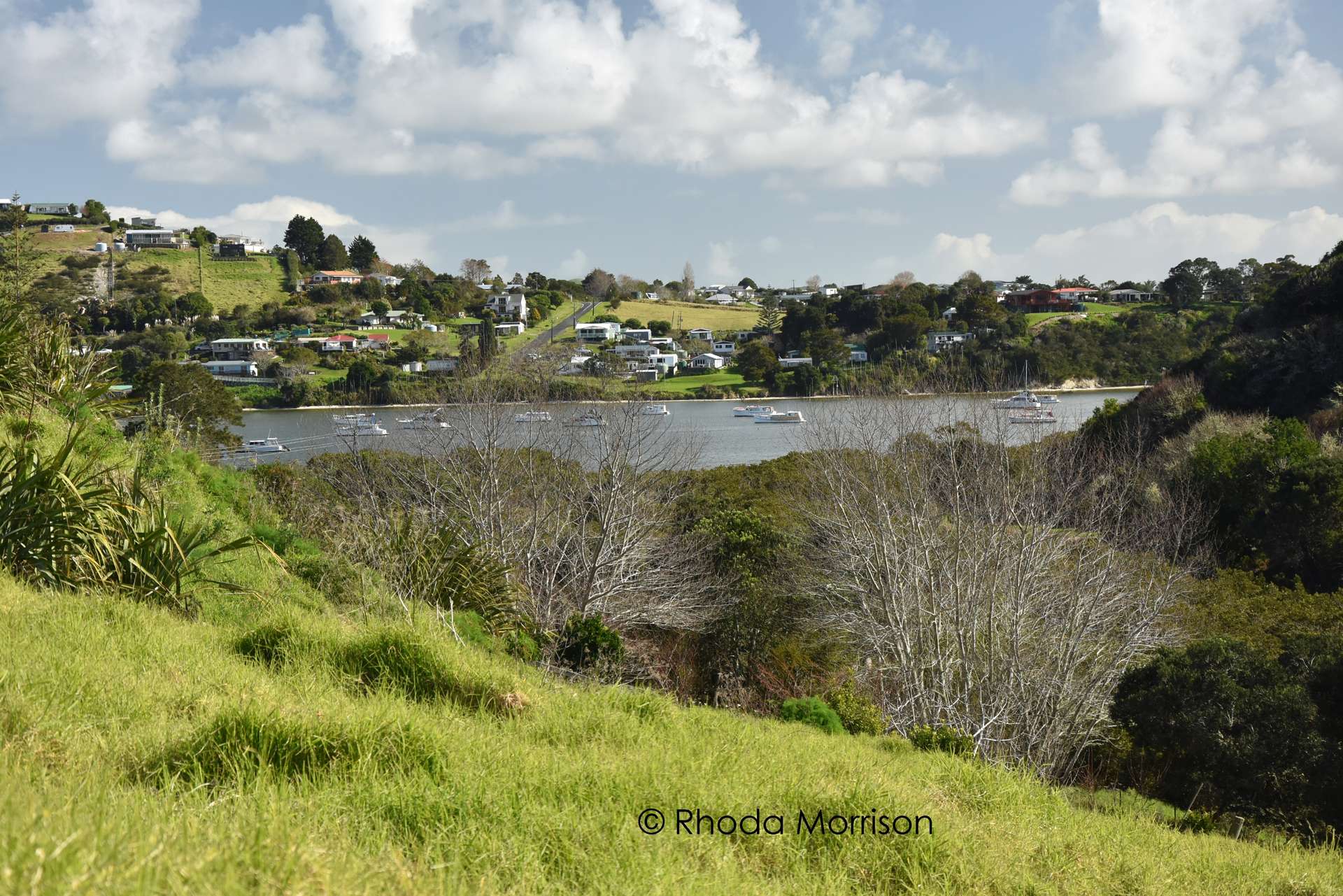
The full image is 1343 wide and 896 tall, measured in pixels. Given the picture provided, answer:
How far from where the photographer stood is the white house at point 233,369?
186 ft

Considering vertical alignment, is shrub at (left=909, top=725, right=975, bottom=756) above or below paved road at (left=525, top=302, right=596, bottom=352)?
below

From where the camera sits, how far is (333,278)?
103 m

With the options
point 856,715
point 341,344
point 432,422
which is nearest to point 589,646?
point 856,715

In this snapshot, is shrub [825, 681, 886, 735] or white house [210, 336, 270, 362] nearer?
shrub [825, 681, 886, 735]

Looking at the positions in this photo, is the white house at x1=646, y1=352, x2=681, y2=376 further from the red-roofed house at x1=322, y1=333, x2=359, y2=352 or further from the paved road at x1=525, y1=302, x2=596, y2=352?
the red-roofed house at x1=322, y1=333, x2=359, y2=352

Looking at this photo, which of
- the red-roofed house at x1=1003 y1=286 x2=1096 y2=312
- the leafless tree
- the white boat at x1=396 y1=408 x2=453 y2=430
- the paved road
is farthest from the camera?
the red-roofed house at x1=1003 y1=286 x2=1096 y2=312

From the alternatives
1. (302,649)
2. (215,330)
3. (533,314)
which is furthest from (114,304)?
(302,649)

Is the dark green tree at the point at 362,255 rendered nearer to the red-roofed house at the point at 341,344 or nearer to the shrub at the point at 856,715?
the red-roofed house at the point at 341,344

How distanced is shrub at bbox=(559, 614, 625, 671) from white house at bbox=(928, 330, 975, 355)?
1701 inches

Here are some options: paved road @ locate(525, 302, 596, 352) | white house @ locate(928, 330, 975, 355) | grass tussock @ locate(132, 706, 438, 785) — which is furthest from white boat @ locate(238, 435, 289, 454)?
white house @ locate(928, 330, 975, 355)

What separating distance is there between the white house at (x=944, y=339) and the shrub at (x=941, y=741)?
4319 cm

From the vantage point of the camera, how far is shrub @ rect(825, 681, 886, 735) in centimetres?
1109

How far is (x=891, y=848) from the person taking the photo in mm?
3973

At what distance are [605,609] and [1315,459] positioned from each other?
15790mm
